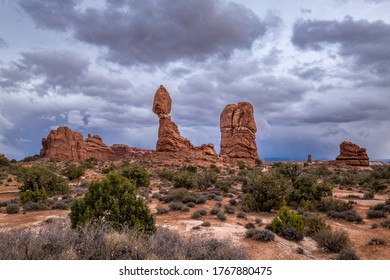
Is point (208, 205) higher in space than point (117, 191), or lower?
lower

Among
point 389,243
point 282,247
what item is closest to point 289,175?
point 389,243

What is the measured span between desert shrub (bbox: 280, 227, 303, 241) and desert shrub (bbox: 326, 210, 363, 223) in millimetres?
5536

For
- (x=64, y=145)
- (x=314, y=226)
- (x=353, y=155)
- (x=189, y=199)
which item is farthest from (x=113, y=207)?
(x=64, y=145)

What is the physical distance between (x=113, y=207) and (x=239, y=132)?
178 ft

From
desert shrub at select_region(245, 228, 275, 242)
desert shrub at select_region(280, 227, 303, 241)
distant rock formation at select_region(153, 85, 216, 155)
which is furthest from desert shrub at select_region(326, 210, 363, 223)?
distant rock formation at select_region(153, 85, 216, 155)

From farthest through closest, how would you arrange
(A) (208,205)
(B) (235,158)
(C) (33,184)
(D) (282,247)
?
1. (B) (235,158)
2. (C) (33,184)
3. (A) (208,205)
4. (D) (282,247)

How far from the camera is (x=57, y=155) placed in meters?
66.9

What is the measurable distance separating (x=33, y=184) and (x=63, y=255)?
18614mm

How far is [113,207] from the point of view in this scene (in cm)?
809

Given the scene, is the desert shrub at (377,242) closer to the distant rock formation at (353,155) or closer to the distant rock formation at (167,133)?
the distant rock formation at (167,133)

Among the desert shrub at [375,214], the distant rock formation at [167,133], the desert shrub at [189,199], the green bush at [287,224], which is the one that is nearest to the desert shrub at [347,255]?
the green bush at [287,224]

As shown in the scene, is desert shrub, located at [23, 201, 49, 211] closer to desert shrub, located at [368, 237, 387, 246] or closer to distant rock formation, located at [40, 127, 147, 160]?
desert shrub, located at [368, 237, 387, 246]

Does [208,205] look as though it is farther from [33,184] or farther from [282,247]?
[33,184]

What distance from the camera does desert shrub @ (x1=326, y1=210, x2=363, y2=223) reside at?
1398 cm
